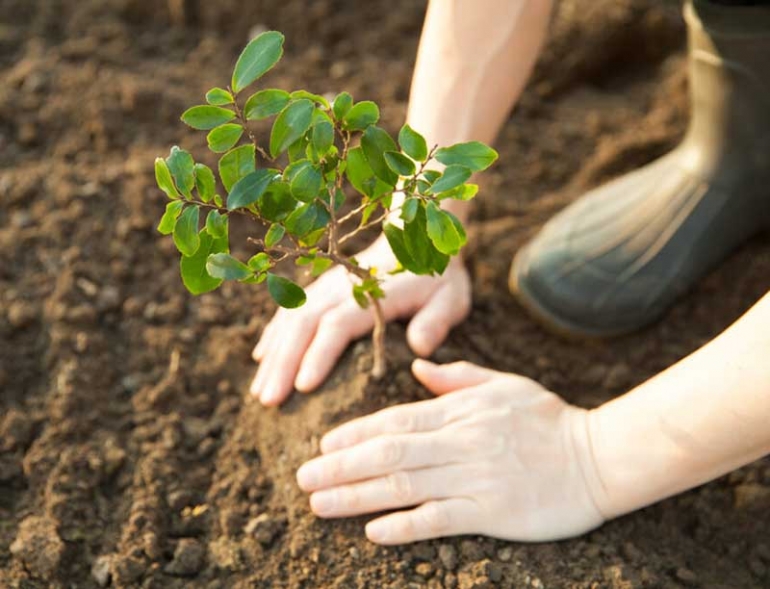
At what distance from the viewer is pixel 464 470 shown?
1612 mm

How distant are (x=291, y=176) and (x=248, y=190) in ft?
0.24

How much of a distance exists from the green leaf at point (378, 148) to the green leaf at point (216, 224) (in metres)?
0.20

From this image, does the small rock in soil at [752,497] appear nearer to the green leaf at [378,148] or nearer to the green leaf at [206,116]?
the green leaf at [378,148]

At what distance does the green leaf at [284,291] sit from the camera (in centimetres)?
129

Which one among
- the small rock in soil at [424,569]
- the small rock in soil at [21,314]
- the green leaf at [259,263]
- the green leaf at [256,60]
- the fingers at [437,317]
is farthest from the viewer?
the small rock in soil at [21,314]

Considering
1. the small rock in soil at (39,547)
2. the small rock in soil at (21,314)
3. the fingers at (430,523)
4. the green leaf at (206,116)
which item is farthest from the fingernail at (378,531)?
the small rock in soil at (21,314)

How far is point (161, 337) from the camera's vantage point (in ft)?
6.57

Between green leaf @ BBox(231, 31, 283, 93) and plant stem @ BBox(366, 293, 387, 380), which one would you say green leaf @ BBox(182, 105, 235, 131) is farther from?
plant stem @ BBox(366, 293, 387, 380)

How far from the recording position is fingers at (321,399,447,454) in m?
1.67

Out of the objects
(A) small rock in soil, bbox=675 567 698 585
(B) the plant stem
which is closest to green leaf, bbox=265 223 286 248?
(B) the plant stem

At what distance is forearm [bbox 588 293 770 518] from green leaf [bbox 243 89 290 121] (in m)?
0.73

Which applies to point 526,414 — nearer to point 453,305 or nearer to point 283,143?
point 453,305

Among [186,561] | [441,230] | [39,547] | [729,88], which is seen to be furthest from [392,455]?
[729,88]

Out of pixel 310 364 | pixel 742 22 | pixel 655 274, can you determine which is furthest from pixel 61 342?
pixel 742 22
